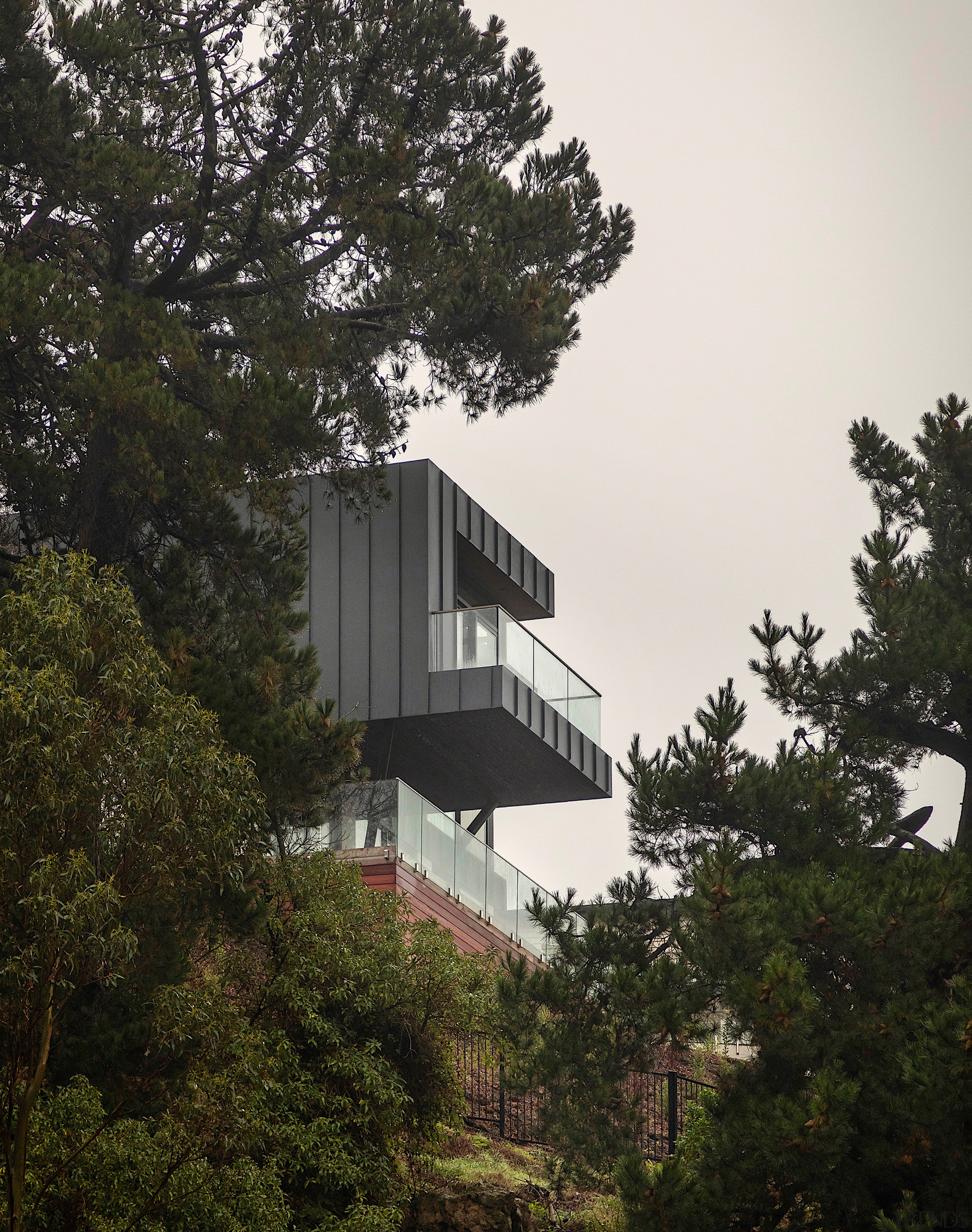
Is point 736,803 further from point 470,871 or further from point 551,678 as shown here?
point 551,678

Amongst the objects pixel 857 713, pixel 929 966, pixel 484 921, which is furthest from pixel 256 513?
pixel 929 966

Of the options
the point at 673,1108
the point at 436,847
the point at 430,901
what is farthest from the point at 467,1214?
the point at 436,847

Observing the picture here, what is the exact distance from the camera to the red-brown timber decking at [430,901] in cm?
1581

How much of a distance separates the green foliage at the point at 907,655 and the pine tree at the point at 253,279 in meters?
4.19

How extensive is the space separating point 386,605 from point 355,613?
1.74 feet

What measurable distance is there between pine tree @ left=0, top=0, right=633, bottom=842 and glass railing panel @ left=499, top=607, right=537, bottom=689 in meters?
4.07

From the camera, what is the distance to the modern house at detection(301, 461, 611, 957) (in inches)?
750

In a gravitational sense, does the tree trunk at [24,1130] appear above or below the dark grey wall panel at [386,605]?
below

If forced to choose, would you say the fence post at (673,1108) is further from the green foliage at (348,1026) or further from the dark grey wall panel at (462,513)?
the dark grey wall panel at (462,513)

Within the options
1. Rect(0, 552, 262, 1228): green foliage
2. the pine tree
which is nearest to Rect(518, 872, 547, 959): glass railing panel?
the pine tree

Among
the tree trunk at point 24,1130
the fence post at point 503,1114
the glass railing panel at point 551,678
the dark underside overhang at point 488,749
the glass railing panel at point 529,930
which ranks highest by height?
the glass railing panel at point 551,678

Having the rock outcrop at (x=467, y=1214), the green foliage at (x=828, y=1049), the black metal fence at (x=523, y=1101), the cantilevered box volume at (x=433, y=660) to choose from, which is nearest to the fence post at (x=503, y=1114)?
the black metal fence at (x=523, y=1101)

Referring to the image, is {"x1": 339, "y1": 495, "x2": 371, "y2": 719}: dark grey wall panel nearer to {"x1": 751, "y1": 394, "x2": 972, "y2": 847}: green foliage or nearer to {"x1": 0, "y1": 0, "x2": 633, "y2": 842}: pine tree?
{"x1": 0, "y1": 0, "x2": 633, "y2": 842}: pine tree

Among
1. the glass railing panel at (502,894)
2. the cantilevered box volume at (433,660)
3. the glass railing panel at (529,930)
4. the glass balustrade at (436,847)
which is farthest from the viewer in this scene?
the cantilevered box volume at (433,660)
